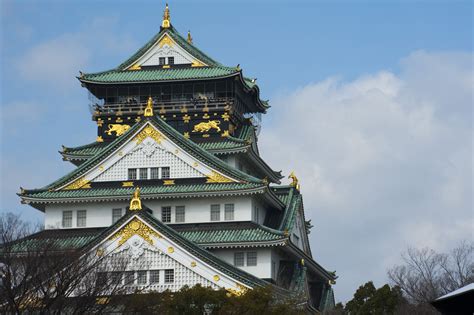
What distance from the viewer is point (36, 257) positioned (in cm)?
4344

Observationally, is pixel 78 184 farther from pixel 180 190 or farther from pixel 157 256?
pixel 157 256

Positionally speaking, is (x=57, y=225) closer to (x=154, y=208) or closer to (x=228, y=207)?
(x=154, y=208)

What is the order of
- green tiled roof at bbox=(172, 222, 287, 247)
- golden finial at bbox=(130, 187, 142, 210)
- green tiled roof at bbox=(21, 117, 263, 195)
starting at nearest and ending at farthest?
golden finial at bbox=(130, 187, 142, 210) < green tiled roof at bbox=(172, 222, 287, 247) < green tiled roof at bbox=(21, 117, 263, 195)

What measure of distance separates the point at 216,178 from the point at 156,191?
155 inches

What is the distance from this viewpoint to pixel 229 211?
5922 cm

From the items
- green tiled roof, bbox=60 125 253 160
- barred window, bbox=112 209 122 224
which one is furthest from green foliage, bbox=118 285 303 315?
green tiled roof, bbox=60 125 253 160

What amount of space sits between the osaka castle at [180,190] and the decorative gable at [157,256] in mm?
65

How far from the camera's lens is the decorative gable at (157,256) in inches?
2087

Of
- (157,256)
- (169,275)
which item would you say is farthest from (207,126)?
(169,275)

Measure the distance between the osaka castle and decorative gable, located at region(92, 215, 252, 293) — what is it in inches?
2.5

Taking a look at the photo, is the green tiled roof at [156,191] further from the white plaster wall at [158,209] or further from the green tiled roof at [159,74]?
the green tiled roof at [159,74]

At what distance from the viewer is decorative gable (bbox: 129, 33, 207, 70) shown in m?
68.2

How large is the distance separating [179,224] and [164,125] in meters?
6.60

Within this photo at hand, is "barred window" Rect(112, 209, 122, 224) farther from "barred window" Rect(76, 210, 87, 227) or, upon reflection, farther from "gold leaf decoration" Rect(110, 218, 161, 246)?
"gold leaf decoration" Rect(110, 218, 161, 246)
